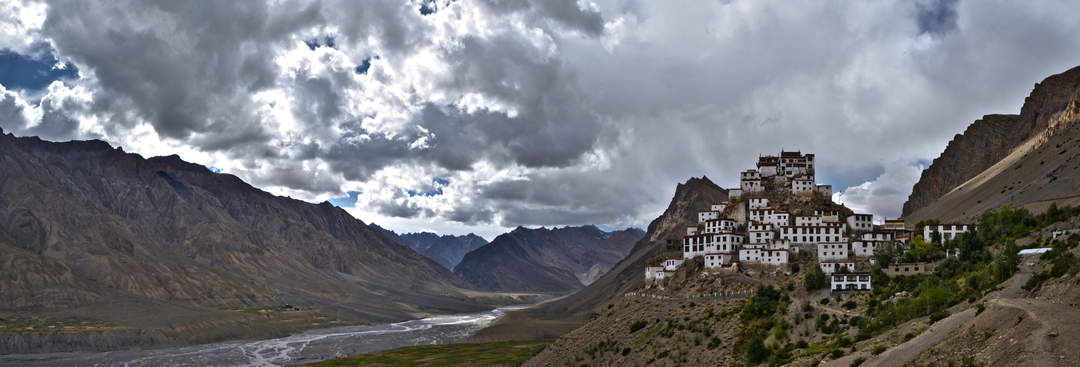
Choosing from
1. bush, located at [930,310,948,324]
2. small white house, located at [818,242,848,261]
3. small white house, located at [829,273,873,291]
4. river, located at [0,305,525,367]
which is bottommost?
river, located at [0,305,525,367]

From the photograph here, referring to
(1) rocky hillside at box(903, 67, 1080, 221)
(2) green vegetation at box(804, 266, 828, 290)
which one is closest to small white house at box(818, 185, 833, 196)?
(2) green vegetation at box(804, 266, 828, 290)

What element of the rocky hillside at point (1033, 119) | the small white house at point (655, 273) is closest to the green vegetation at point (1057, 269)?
the small white house at point (655, 273)

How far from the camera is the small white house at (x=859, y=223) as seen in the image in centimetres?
9475

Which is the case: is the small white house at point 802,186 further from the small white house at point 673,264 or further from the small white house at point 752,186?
the small white house at point 673,264

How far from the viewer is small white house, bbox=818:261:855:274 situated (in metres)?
80.2

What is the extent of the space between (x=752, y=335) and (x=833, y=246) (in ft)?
76.2

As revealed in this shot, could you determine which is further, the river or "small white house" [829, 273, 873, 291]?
the river

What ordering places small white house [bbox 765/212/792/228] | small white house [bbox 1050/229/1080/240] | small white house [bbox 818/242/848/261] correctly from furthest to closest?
small white house [bbox 765/212/792/228] → small white house [bbox 818/242/848/261] → small white house [bbox 1050/229/1080/240]

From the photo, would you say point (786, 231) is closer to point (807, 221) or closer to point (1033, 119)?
point (807, 221)

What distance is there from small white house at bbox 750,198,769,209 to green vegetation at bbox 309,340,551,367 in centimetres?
4923

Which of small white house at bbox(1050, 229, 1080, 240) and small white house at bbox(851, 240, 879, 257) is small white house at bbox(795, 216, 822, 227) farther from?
small white house at bbox(1050, 229, 1080, 240)

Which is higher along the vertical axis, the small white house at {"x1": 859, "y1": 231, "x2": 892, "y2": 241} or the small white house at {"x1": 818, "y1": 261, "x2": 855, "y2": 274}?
the small white house at {"x1": 859, "y1": 231, "x2": 892, "y2": 241}

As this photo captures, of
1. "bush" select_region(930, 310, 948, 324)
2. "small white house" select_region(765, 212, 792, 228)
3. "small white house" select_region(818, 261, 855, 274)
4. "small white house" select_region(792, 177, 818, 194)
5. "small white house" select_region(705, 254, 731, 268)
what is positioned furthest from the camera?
"small white house" select_region(792, 177, 818, 194)

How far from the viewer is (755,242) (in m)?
93.4
